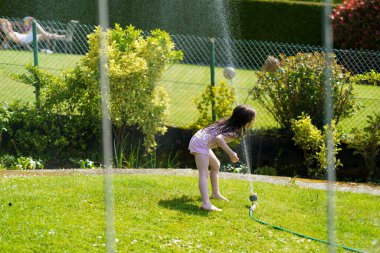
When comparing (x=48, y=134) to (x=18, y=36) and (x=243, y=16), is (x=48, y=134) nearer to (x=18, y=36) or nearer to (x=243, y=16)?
(x=18, y=36)

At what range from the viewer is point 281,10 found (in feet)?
54.5

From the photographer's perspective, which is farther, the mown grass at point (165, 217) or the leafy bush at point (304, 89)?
the leafy bush at point (304, 89)

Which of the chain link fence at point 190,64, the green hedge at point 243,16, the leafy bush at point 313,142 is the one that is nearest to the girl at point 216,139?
the leafy bush at point 313,142

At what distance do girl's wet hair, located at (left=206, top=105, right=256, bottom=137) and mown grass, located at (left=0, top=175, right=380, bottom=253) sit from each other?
58 cm

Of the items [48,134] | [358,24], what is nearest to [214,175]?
[48,134]

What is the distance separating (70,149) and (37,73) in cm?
96

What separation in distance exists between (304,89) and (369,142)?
947 millimetres

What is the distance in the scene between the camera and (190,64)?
47.4 ft

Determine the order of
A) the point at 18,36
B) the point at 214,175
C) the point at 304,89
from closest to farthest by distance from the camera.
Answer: the point at 214,175 → the point at 304,89 → the point at 18,36

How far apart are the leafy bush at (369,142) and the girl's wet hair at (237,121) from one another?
101 inches

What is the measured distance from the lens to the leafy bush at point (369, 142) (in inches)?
342

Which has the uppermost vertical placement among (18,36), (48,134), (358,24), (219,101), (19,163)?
(358,24)

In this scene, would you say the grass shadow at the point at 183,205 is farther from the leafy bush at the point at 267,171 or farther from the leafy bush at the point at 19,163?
the leafy bush at the point at 267,171

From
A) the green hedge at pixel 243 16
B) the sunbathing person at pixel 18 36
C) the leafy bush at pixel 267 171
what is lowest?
the leafy bush at pixel 267 171
